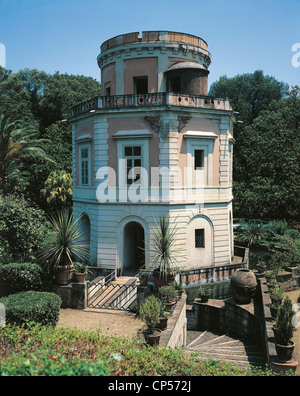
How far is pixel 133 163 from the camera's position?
61.8 feet

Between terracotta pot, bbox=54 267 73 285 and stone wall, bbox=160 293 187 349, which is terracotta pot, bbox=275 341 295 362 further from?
terracotta pot, bbox=54 267 73 285

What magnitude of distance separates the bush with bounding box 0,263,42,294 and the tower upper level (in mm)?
13132

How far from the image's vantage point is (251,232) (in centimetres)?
2798

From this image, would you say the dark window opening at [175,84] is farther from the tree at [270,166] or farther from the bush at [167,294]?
the tree at [270,166]

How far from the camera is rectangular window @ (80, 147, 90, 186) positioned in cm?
2072

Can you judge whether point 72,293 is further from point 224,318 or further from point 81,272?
point 224,318

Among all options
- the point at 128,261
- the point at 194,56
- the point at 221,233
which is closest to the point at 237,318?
the point at 221,233

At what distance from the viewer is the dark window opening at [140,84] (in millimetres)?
21505

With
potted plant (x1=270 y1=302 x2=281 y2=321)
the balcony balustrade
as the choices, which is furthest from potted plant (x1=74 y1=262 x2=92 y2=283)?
the balcony balustrade

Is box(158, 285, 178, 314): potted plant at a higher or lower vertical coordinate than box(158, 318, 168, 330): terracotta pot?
higher

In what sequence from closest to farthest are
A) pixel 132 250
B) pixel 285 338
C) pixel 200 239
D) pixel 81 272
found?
pixel 285 338
pixel 81 272
pixel 200 239
pixel 132 250

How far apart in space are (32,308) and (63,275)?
3.50 meters

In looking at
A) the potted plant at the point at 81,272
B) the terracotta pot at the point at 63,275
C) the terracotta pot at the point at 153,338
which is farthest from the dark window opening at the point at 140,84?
the terracotta pot at the point at 153,338

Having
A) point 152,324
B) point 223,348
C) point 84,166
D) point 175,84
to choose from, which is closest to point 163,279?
point 223,348
